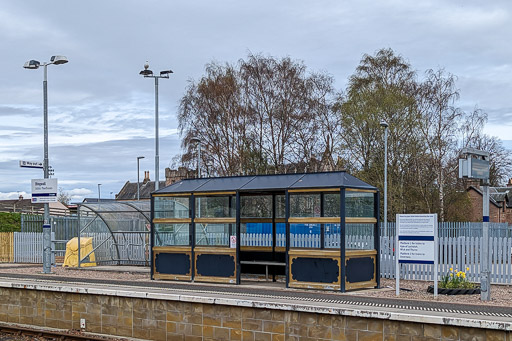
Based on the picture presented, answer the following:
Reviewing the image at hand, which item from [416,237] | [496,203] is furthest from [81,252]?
[496,203]

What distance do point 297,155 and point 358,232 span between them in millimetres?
29616

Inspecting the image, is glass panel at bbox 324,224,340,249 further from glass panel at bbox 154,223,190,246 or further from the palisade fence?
glass panel at bbox 154,223,190,246

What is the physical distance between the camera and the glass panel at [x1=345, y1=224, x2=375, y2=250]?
1784 cm

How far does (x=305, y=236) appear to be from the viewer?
18.2 meters

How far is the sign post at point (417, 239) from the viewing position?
16.1m

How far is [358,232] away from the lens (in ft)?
60.2

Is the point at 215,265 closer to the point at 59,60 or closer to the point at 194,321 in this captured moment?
the point at 194,321

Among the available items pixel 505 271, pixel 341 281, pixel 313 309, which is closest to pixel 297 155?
pixel 505 271

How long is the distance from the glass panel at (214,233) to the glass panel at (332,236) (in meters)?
2.57

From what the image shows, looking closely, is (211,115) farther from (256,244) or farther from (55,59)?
(256,244)

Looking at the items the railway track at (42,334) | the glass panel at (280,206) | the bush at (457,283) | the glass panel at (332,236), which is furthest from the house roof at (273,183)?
the railway track at (42,334)

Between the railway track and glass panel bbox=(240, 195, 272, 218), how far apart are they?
6.50 meters

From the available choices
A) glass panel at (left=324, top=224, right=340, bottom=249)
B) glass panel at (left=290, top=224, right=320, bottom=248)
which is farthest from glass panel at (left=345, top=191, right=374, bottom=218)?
glass panel at (left=290, top=224, right=320, bottom=248)

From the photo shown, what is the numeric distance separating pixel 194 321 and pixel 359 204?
5.81m
